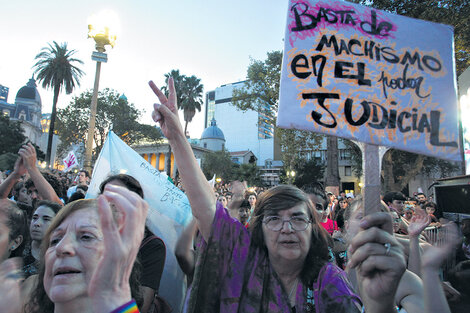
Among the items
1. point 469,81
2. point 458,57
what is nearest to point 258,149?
point 458,57

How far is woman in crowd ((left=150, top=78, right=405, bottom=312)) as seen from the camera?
62.9 inches

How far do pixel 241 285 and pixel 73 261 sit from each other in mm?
831

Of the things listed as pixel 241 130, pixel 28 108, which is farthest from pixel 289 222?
pixel 28 108

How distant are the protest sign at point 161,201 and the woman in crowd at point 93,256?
1033 mm

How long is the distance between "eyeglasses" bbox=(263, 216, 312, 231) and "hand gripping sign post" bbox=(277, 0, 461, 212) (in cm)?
56

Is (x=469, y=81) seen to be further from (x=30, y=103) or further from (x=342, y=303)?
(x=30, y=103)

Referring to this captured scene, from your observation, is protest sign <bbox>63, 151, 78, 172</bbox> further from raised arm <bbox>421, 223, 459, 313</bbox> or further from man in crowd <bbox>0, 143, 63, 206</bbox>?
raised arm <bbox>421, 223, 459, 313</bbox>

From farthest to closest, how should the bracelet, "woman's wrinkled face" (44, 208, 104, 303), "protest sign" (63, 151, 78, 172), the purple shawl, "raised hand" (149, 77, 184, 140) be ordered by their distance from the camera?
1. "protest sign" (63, 151, 78, 172)
2. "raised hand" (149, 77, 184, 140)
3. the purple shawl
4. "woman's wrinkled face" (44, 208, 104, 303)
5. the bracelet

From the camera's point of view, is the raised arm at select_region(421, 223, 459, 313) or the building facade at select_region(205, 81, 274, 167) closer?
the raised arm at select_region(421, 223, 459, 313)

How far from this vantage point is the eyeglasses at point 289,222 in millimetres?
1809

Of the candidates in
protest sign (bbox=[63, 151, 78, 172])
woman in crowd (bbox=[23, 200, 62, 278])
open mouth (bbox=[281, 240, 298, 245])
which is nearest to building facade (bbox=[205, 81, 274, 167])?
protest sign (bbox=[63, 151, 78, 172])

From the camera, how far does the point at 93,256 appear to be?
1.42 m

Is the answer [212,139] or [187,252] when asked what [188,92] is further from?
[187,252]

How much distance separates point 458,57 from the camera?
1355 centimetres
